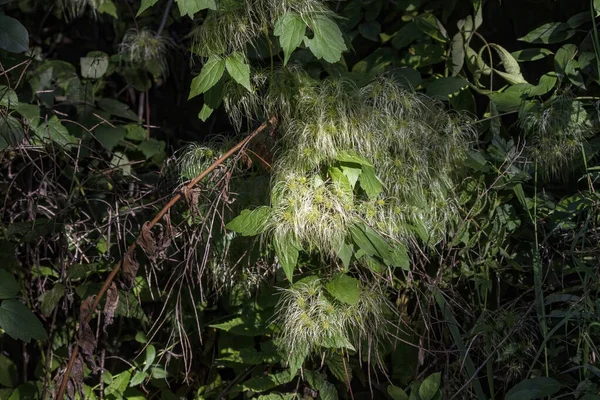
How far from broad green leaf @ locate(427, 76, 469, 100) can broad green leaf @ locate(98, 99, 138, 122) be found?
1.17 metres

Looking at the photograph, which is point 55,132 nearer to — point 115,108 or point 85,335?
point 115,108

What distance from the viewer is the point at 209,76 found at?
1995 mm

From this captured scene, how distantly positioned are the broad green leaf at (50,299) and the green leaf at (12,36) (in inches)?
29.6

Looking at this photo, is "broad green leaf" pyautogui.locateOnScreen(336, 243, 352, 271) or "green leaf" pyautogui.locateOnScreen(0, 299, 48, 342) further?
"green leaf" pyautogui.locateOnScreen(0, 299, 48, 342)

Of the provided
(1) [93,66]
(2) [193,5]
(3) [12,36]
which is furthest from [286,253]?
(1) [93,66]

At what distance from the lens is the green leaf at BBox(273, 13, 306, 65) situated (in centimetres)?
189

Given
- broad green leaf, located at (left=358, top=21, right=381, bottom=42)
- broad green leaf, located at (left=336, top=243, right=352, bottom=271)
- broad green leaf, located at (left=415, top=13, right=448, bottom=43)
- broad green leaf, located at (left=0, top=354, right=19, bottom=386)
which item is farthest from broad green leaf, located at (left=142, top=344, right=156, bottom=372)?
broad green leaf, located at (left=415, top=13, right=448, bottom=43)

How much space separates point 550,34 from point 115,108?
1607 millimetres

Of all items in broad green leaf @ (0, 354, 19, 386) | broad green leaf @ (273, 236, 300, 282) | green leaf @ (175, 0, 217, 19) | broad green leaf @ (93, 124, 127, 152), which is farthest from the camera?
broad green leaf @ (93, 124, 127, 152)

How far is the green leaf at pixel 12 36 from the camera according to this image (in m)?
2.36

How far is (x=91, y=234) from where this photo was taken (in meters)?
2.73

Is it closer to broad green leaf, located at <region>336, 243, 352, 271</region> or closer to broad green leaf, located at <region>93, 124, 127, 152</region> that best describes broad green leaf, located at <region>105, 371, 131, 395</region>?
broad green leaf, located at <region>93, 124, 127, 152</region>

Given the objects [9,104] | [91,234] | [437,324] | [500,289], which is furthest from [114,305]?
[500,289]

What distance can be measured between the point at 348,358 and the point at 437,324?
35 cm
